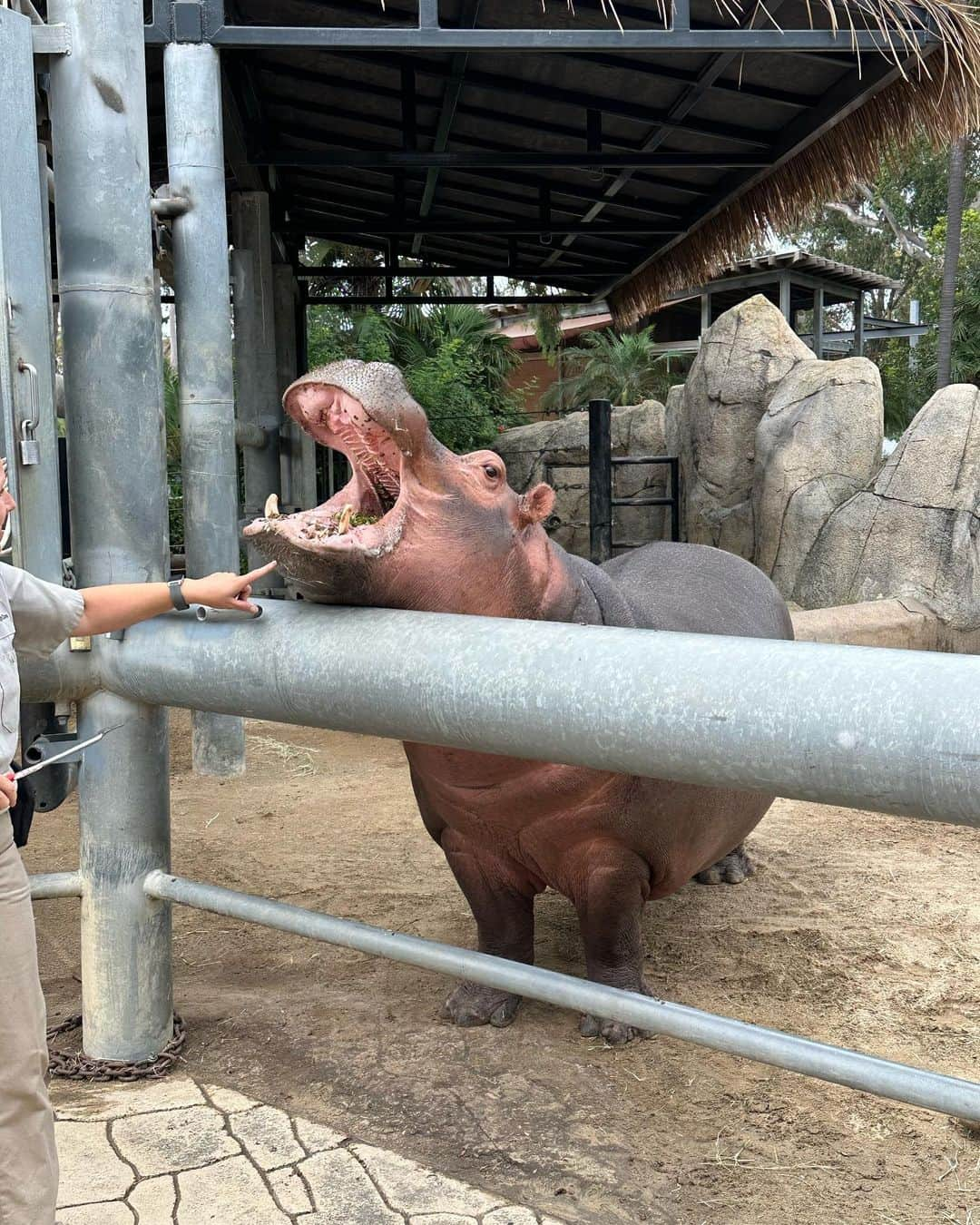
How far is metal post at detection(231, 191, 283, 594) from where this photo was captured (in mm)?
7234

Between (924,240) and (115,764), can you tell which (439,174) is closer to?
(115,764)

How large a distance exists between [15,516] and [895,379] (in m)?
19.2

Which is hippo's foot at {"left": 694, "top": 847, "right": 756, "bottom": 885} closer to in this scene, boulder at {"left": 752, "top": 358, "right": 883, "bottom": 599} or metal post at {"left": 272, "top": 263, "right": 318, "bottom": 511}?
metal post at {"left": 272, "top": 263, "right": 318, "bottom": 511}

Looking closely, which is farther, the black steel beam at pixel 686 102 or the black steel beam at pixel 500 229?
the black steel beam at pixel 500 229

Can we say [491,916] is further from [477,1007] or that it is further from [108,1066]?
[108,1066]

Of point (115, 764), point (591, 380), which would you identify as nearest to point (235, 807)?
point (115, 764)

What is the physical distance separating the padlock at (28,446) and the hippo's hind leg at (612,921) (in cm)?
142

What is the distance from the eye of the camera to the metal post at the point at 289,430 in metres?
9.14

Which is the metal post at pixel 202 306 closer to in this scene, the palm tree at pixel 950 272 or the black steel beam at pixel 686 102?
the black steel beam at pixel 686 102

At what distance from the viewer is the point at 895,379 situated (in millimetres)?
19625

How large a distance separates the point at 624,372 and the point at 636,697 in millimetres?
18990

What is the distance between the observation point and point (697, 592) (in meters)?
3.52

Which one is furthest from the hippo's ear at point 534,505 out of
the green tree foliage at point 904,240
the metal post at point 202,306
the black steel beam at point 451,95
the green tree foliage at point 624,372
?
the green tree foliage at point 904,240

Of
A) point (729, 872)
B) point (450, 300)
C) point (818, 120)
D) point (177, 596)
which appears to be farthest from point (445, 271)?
point (177, 596)
